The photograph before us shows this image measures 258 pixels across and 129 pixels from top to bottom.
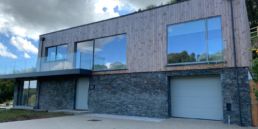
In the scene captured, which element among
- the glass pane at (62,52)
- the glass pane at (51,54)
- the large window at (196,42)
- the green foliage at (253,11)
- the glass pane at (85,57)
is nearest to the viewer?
the large window at (196,42)

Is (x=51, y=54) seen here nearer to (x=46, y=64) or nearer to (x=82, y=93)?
(x=46, y=64)

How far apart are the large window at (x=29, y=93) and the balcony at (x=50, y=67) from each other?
1652 mm

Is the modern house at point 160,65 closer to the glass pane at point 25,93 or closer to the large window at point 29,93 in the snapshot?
the large window at point 29,93

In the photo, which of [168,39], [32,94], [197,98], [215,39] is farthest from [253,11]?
[32,94]

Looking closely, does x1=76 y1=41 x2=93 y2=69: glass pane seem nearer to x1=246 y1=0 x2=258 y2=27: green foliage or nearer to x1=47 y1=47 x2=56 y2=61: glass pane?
x1=47 y1=47 x2=56 y2=61: glass pane

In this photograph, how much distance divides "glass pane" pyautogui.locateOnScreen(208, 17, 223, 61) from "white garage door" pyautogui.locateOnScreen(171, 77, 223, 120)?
1.15 m

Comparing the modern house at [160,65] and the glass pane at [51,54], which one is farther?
the glass pane at [51,54]

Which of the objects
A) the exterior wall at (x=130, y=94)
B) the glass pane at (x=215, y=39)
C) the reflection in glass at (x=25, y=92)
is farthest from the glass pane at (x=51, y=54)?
the glass pane at (x=215, y=39)

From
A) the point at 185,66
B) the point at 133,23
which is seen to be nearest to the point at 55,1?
the point at 133,23

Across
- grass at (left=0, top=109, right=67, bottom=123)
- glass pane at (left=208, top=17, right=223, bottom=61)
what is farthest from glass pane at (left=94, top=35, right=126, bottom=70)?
glass pane at (left=208, top=17, right=223, bottom=61)

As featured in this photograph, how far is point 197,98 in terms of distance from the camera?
11.5 metres

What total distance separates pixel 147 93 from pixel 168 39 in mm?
3361

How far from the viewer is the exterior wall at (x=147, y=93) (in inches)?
396

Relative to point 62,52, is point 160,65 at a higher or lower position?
lower
